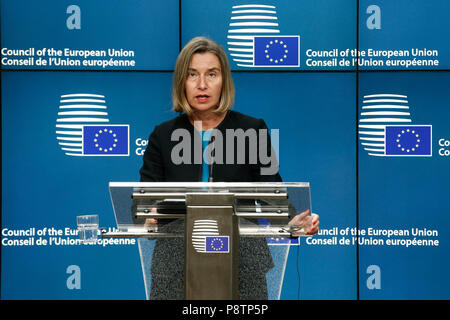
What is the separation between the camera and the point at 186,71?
192 centimetres

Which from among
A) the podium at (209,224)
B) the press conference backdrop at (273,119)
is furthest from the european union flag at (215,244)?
the press conference backdrop at (273,119)

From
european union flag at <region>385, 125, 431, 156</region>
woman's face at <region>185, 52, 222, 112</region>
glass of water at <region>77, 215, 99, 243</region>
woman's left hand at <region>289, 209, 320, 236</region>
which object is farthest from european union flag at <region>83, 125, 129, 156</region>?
woman's left hand at <region>289, 209, 320, 236</region>

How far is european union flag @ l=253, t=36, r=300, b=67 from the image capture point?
11.8ft

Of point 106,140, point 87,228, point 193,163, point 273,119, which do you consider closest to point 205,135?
point 193,163

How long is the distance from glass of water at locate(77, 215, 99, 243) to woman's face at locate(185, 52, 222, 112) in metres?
0.73

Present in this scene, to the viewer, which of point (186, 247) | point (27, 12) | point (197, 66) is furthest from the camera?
point (27, 12)

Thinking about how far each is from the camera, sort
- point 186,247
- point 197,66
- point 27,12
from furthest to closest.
A: 1. point 27,12
2. point 197,66
3. point 186,247

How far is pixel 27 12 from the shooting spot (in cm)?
359

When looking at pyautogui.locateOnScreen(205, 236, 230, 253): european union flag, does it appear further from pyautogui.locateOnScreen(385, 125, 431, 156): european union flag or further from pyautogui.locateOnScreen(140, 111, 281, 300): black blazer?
pyautogui.locateOnScreen(385, 125, 431, 156): european union flag

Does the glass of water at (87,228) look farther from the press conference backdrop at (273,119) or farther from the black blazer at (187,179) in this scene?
the press conference backdrop at (273,119)

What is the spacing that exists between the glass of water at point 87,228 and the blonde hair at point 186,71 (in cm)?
70
